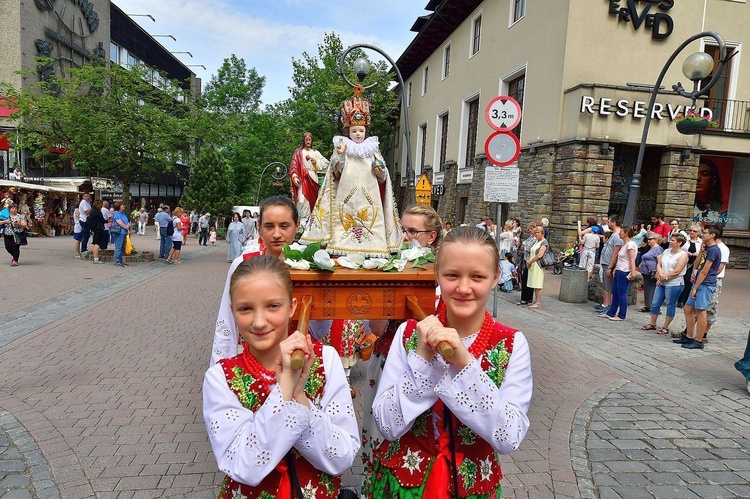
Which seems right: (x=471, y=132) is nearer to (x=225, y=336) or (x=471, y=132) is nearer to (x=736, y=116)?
(x=736, y=116)

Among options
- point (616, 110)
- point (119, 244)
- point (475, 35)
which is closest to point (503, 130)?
point (616, 110)

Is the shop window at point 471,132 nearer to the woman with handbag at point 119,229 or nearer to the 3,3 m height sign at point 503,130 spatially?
the woman with handbag at point 119,229

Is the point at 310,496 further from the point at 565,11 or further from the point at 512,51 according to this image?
the point at 512,51

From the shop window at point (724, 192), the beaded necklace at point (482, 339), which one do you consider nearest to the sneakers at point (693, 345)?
the beaded necklace at point (482, 339)

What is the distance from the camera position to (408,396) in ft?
5.63

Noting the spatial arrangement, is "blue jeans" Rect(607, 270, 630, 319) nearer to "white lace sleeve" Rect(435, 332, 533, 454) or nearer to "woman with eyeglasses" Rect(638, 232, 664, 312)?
"woman with eyeglasses" Rect(638, 232, 664, 312)

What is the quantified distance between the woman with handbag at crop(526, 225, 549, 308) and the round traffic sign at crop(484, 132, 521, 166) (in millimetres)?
3957

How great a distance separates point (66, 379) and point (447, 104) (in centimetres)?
2604

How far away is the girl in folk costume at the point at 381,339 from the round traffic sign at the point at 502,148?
Result: 3426mm

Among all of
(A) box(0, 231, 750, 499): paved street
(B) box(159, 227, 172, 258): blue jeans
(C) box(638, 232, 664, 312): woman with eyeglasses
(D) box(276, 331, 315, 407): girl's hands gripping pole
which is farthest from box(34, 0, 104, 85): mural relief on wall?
(D) box(276, 331, 315, 407): girl's hands gripping pole

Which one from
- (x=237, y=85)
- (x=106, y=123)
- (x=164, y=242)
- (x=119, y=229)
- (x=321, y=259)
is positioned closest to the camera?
(x=321, y=259)

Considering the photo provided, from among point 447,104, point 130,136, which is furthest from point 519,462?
point 447,104

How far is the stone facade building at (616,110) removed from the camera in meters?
15.7

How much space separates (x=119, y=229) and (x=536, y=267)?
11.8m
